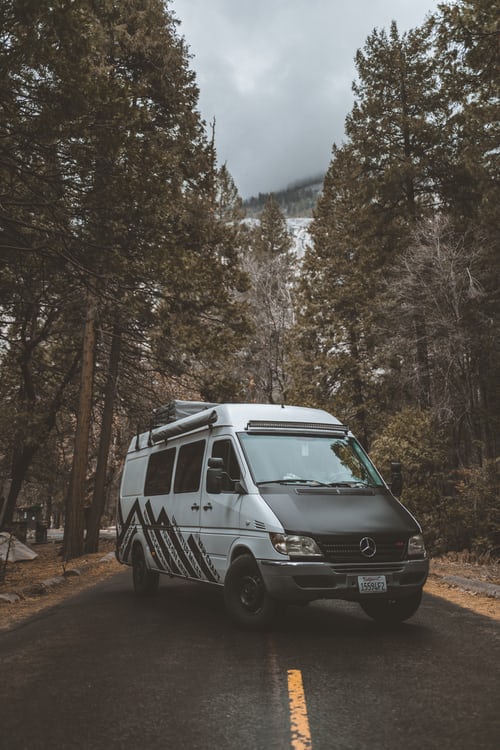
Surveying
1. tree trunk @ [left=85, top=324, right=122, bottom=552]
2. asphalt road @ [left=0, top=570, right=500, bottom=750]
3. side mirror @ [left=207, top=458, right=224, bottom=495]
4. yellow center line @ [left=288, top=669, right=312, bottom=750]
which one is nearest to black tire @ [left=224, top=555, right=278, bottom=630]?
asphalt road @ [left=0, top=570, right=500, bottom=750]

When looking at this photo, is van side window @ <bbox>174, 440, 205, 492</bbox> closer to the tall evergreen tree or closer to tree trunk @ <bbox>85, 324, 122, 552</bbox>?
the tall evergreen tree

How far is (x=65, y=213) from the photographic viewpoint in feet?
34.7

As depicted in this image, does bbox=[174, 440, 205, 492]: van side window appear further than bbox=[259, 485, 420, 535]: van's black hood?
Yes

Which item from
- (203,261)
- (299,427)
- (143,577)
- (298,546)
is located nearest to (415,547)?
(298,546)

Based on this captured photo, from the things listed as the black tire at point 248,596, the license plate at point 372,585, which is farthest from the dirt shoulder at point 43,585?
the license plate at point 372,585

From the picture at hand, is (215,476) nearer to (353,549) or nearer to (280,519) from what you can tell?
(280,519)

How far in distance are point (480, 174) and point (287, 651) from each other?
630 inches

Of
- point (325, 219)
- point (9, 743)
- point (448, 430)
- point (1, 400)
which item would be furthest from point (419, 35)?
point (9, 743)

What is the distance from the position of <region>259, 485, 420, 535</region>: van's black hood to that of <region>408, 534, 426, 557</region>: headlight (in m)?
0.07

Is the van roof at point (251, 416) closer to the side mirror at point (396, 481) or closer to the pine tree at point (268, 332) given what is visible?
the side mirror at point (396, 481)

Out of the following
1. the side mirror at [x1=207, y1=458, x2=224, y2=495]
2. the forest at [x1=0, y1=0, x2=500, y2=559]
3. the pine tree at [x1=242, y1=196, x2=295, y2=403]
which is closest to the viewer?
the side mirror at [x1=207, y1=458, x2=224, y2=495]

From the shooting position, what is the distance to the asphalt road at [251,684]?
388 cm

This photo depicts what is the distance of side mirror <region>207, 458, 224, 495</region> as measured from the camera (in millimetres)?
7370

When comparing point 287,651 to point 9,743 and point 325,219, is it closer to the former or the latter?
point 9,743
